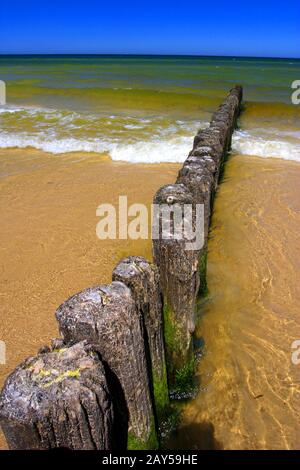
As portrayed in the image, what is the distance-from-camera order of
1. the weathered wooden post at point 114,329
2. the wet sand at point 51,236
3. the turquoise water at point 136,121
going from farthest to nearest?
1. the turquoise water at point 136,121
2. the wet sand at point 51,236
3. the weathered wooden post at point 114,329

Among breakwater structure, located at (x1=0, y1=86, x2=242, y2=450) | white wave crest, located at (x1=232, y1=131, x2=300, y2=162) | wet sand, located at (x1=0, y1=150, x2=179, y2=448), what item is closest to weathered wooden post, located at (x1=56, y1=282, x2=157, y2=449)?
breakwater structure, located at (x1=0, y1=86, x2=242, y2=450)

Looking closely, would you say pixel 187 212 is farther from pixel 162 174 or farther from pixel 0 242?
pixel 162 174

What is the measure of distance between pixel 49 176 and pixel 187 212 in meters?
5.16

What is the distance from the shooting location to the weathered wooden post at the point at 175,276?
8.80 ft

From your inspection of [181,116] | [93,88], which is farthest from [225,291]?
[93,88]

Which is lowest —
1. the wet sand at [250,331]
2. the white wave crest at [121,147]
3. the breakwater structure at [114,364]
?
the wet sand at [250,331]

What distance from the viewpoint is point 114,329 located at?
72.6 inches

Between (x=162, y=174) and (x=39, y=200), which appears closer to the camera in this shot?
(x=39, y=200)

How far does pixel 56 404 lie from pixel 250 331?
2.68 meters

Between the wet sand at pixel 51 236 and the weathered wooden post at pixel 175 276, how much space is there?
1308 millimetres

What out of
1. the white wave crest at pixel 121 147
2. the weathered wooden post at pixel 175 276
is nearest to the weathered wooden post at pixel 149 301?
the weathered wooden post at pixel 175 276

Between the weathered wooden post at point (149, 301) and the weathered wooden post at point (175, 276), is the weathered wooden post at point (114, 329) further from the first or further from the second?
the weathered wooden post at point (175, 276)

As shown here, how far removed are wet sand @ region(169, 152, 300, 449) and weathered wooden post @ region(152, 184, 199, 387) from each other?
38 centimetres

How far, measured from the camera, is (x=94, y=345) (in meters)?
1.85
